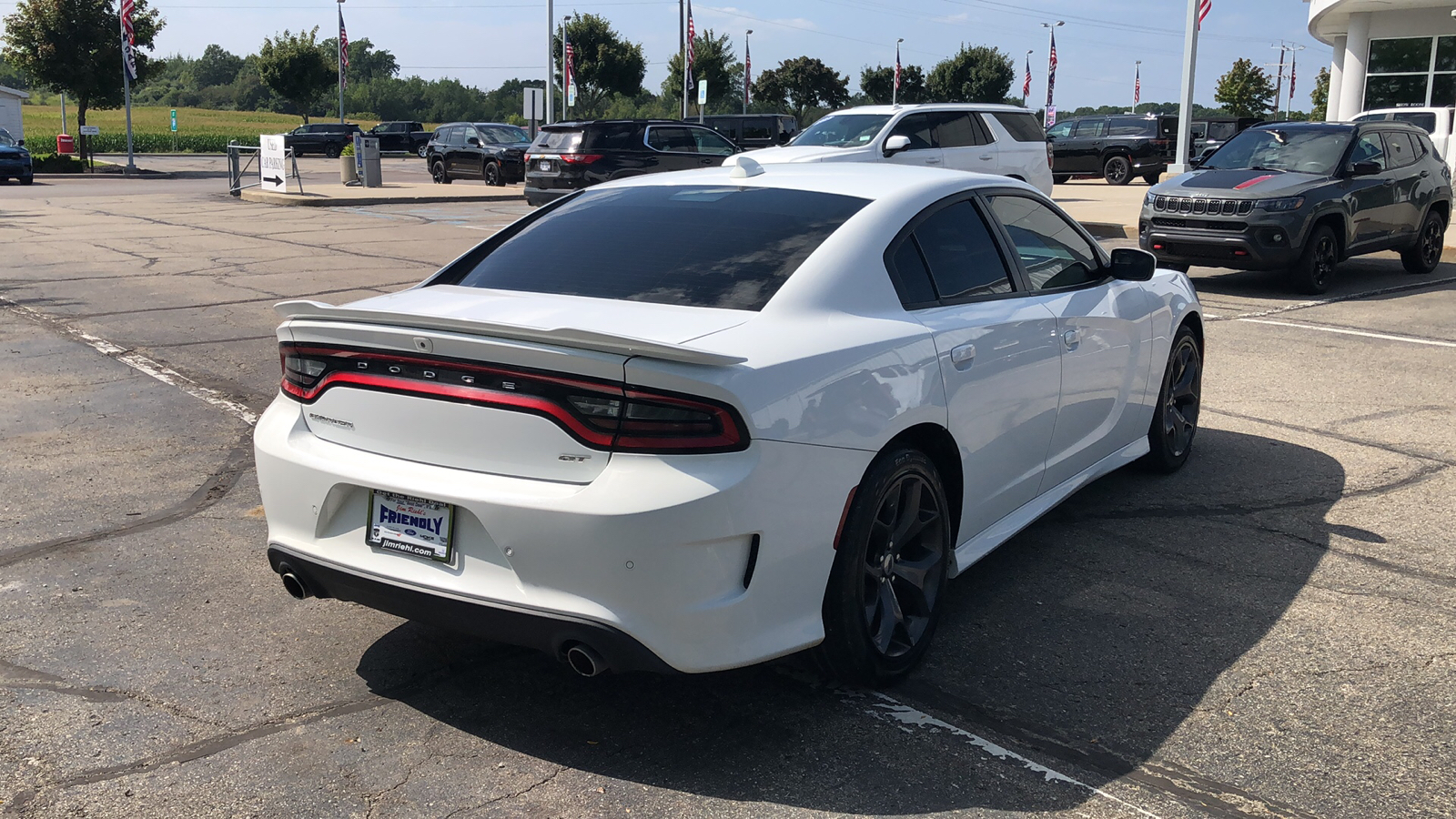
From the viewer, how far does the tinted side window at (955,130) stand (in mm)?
17422

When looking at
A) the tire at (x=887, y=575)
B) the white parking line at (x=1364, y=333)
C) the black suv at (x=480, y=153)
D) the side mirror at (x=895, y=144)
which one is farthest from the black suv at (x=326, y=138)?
the tire at (x=887, y=575)

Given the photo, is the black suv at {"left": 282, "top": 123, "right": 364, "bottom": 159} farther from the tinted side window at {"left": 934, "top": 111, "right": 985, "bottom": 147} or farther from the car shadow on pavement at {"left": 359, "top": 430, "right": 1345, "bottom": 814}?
the car shadow on pavement at {"left": 359, "top": 430, "right": 1345, "bottom": 814}

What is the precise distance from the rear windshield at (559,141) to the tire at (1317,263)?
510 inches

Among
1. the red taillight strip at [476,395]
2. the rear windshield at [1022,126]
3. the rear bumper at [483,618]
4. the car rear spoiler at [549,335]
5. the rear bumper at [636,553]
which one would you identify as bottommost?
the rear bumper at [483,618]

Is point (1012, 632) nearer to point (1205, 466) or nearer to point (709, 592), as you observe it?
point (709, 592)

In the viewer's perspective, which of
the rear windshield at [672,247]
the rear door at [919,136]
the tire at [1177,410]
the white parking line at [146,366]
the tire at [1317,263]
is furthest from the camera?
the rear door at [919,136]

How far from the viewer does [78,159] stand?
40.9 m

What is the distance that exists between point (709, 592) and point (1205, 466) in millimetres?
4081

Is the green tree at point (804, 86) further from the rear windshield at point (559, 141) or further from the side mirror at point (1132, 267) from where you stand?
the side mirror at point (1132, 267)

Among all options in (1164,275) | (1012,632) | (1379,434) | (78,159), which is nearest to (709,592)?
(1012,632)

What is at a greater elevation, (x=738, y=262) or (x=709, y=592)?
(x=738, y=262)

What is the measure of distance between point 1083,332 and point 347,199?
23139 mm

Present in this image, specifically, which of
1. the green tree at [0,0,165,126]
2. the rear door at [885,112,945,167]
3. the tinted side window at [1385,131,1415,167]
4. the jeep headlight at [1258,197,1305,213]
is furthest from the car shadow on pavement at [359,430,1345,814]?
the green tree at [0,0,165,126]

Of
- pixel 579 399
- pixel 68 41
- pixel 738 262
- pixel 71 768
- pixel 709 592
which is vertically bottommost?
pixel 71 768
